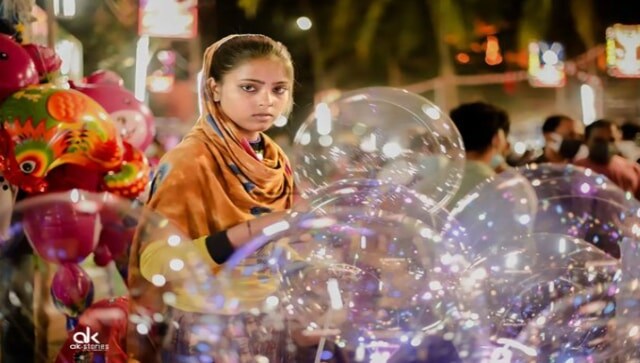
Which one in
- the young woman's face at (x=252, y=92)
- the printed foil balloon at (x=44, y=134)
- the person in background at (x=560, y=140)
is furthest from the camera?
the person in background at (x=560, y=140)

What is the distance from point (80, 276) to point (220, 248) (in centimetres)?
57

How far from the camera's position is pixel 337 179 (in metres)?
2.30

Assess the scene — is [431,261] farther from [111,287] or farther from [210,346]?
[111,287]

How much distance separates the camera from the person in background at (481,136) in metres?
2.88

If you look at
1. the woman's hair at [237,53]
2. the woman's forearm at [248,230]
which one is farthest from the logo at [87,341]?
the woman's hair at [237,53]

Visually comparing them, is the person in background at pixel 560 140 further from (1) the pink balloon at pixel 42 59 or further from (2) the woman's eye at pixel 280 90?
(1) the pink balloon at pixel 42 59

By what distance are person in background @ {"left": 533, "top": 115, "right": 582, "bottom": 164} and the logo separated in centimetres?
240

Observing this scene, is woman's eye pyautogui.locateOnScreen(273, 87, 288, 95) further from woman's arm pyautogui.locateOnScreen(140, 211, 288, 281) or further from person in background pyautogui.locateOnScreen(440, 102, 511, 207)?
person in background pyautogui.locateOnScreen(440, 102, 511, 207)

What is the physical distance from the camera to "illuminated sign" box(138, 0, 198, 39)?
398 centimetres

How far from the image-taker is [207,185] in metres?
2.01

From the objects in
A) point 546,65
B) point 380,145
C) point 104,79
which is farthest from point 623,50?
point 380,145

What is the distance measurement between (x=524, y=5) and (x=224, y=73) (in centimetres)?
356

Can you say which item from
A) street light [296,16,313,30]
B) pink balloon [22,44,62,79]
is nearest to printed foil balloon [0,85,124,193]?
pink balloon [22,44,62,79]

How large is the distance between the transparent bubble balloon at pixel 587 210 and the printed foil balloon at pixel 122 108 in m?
1.64
